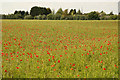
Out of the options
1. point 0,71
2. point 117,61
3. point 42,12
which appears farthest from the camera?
point 42,12

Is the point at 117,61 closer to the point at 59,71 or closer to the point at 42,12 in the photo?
the point at 59,71

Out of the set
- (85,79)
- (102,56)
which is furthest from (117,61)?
(85,79)

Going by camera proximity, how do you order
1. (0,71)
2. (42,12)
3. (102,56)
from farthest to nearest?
1. (42,12)
2. (102,56)
3. (0,71)

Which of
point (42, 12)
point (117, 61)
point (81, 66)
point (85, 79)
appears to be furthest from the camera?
point (42, 12)

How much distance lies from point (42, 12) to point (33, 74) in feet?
272

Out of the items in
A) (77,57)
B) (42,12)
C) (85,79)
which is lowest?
(85,79)

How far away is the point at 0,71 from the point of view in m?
6.08

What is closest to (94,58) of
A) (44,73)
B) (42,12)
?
(44,73)

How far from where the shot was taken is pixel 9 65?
22.3 feet

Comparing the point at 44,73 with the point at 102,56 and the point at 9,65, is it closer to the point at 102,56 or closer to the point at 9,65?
the point at 9,65

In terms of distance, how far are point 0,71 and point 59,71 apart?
2.51 meters

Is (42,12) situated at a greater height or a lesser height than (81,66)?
greater

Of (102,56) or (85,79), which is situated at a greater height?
(102,56)

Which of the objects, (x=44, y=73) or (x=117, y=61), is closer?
(x=44, y=73)
